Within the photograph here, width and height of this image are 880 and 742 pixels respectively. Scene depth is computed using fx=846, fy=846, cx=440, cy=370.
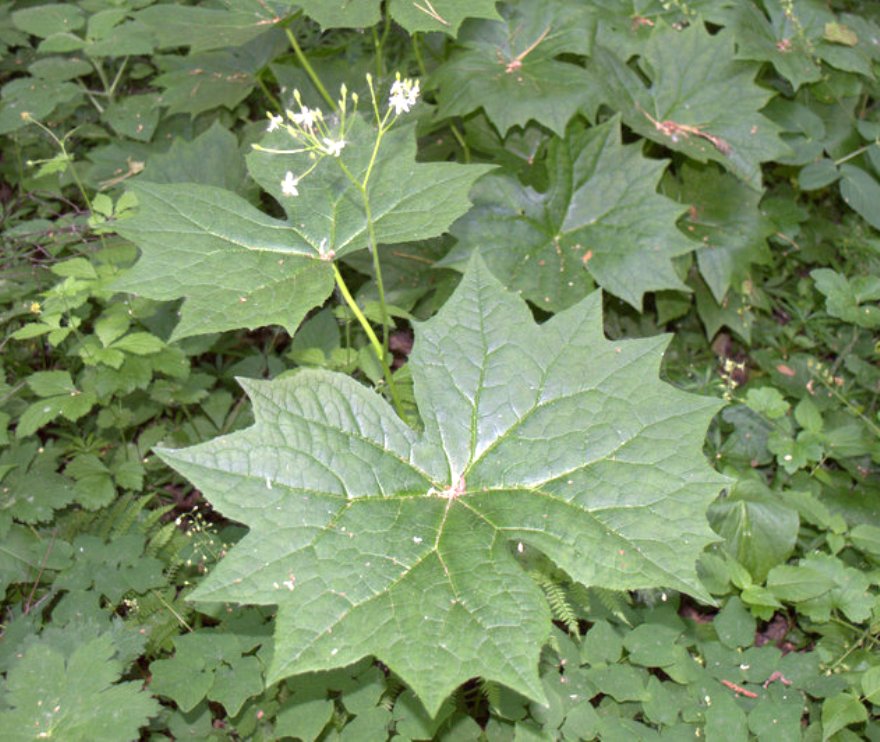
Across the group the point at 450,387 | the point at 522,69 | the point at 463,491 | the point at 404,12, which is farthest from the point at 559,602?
the point at 522,69

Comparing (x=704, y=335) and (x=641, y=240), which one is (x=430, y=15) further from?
(x=704, y=335)

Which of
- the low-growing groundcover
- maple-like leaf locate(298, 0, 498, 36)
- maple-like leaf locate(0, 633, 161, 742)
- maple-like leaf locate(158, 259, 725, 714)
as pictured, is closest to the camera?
maple-like leaf locate(158, 259, 725, 714)

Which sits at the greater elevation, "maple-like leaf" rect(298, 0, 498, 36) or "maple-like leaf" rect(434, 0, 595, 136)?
"maple-like leaf" rect(298, 0, 498, 36)

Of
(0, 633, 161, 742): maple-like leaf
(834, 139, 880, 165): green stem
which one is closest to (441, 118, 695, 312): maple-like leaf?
(834, 139, 880, 165): green stem

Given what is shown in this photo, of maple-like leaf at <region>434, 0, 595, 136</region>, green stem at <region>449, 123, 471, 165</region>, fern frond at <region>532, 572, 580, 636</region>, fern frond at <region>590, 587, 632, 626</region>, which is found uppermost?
maple-like leaf at <region>434, 0, 595, 136</region>

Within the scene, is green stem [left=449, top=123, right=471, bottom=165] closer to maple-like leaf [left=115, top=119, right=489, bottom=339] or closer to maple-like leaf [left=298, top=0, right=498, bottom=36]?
maple-like leaf [left=298, top=0, right=498, bottom=36]

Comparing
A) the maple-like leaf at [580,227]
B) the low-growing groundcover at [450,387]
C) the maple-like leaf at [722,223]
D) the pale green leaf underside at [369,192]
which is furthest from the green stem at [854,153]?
the pale green leaf underside at [369,192]

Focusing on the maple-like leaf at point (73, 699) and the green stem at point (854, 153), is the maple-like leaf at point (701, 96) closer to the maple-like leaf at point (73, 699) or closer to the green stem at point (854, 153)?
the green stem at point (854, 153)

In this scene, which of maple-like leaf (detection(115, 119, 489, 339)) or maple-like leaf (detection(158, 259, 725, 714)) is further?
maple-like leaf (detection(115, 119, 489, 339))

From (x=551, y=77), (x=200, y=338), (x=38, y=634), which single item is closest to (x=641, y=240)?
(x=551, y=77)
